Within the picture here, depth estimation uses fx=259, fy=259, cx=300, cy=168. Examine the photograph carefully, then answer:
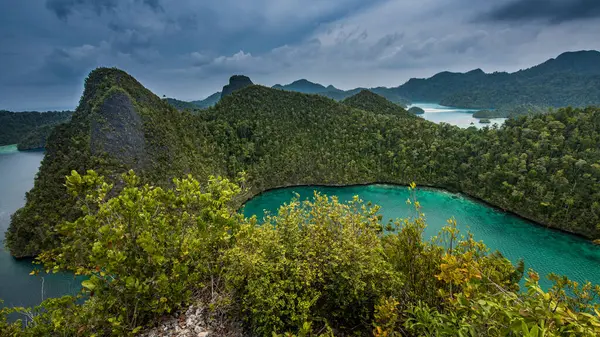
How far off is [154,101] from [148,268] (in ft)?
180

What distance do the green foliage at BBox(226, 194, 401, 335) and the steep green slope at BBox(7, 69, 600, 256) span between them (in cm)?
2677

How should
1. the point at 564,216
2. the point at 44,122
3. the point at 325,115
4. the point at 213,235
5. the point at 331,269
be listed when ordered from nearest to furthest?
the point at 213,235
the point at 331,269
the point at 564,216
the point at 325,115
the point at 44,122

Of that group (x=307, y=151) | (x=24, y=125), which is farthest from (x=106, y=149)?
(x=24, y=125)

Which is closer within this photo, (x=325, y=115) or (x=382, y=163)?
(x=382, y=163)

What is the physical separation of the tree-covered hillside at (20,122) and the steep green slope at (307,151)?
92643mm

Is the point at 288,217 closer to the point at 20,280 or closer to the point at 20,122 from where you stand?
the point at 20,280

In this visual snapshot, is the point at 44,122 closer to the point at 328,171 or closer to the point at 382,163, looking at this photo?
the point at 328,171

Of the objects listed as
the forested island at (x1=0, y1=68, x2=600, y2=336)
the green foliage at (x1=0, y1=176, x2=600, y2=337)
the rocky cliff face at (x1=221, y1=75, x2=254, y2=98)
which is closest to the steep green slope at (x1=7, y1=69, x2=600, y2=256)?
the forested island at (x1=0, y1=68, x2=600, y2=336)

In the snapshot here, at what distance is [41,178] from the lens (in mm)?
35094

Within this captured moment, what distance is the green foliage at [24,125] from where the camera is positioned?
104375 millimetres

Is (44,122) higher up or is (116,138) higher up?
(44,122)

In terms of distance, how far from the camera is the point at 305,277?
20.3ft

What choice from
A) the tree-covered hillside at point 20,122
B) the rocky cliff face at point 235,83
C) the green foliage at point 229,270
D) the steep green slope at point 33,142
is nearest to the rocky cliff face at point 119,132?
the green foliage at point 229,270

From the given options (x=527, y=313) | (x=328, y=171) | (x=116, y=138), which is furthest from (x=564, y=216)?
(x=116, y=138)
